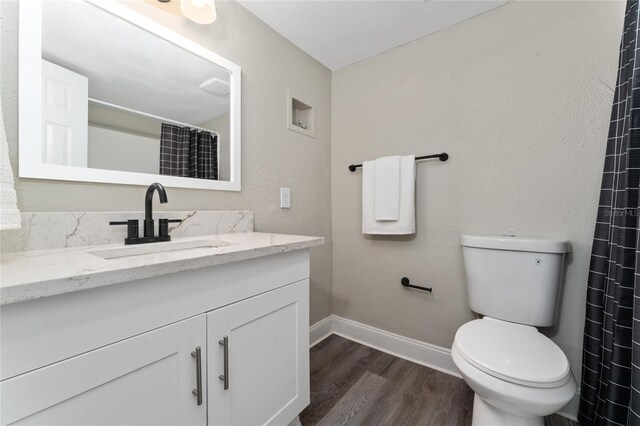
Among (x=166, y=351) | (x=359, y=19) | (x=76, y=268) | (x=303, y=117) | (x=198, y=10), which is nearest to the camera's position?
(x=76, y=268)

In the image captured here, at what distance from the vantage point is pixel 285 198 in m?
1.62

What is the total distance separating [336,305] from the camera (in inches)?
78.0

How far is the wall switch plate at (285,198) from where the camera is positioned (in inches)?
62.8

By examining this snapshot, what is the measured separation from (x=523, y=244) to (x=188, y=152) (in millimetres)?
1584

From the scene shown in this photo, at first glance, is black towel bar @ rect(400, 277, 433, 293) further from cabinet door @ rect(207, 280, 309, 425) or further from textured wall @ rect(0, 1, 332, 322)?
cabinet door @ rect(207, 280, 309, 425)

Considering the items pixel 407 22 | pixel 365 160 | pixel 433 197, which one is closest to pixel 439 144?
pixel 433 197

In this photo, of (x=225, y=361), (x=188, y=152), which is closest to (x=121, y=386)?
(x=225, y=361)

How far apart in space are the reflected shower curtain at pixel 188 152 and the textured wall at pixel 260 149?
0.31ft

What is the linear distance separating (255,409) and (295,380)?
0.65ft

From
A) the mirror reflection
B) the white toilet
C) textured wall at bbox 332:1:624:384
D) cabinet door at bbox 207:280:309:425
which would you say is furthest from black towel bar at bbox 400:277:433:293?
the mirror reflection

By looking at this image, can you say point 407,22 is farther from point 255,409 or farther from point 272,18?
point 255,409

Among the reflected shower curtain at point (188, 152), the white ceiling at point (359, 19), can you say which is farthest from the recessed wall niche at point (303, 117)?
the reflected shower curtain at point (188, 152)

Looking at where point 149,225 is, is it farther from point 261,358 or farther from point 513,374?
point 513,374

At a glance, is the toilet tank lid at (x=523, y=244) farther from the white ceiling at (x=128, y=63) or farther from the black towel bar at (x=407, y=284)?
the white ceiling at (x=128, y=63)
